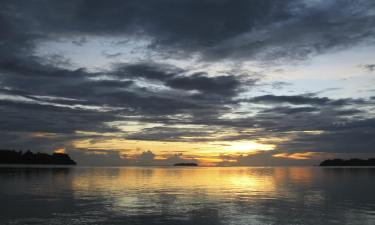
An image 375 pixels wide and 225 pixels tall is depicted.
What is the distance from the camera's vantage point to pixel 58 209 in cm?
3975

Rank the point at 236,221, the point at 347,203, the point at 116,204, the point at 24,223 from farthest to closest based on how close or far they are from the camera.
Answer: the point at 347,203 < the point at 116,204 < the point at 236,221 < the point at 24,223

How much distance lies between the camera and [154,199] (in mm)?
49812

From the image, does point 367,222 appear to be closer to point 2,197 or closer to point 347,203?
point 347,203

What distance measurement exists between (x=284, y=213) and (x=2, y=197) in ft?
112

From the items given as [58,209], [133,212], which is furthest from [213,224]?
[58,209]

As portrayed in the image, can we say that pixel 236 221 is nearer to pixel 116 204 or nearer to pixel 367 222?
pixel 367 222

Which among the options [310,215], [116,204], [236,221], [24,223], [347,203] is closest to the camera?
[24,223]

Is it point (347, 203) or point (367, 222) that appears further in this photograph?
point (347, 203)

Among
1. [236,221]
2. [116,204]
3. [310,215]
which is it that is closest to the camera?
[236,221]

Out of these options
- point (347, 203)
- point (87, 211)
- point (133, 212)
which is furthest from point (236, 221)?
point (347, 203)

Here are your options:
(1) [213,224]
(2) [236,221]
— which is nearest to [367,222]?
(2) [236,221]

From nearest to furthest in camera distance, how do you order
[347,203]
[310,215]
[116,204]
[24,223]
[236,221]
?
[24,223], [236,221], [310,215], [116,204], [347,203]

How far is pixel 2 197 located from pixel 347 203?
41.7m

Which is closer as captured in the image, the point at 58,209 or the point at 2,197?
the point at 58,209
